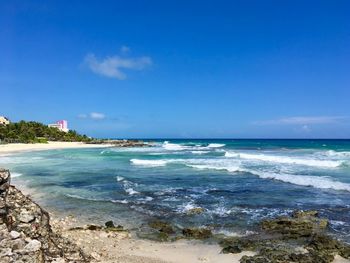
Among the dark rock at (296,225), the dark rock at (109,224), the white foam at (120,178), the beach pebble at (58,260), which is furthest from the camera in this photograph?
the white foam at (120,178)

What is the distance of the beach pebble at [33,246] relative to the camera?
5.88m

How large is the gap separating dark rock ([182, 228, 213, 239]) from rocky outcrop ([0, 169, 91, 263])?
27.9 feet

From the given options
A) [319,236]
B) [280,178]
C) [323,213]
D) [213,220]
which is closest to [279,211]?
[323,213]

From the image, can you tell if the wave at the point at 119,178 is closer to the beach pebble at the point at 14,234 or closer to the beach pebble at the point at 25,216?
the beach pebble at the point at 25,216

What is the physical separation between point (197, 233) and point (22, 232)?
9414 millimetres

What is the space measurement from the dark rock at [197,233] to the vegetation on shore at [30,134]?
8599 centimetres

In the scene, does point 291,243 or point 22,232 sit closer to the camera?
point 22,232

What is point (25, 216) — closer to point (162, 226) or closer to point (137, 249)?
→ point (137, 249)

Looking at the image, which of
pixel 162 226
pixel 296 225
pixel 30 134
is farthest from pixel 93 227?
pixel 30 134

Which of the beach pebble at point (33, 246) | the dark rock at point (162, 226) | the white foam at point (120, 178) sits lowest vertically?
the dark rock at point (162, 226)

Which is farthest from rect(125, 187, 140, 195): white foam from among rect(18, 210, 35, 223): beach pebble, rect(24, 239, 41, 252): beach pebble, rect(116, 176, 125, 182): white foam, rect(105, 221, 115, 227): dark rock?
rect(24, 239, 41, 252): beach pebble

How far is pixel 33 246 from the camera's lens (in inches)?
232

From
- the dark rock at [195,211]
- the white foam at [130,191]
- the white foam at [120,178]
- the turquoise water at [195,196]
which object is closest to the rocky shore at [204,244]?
the turquoise water at [195,196]

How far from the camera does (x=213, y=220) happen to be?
55.3ft
